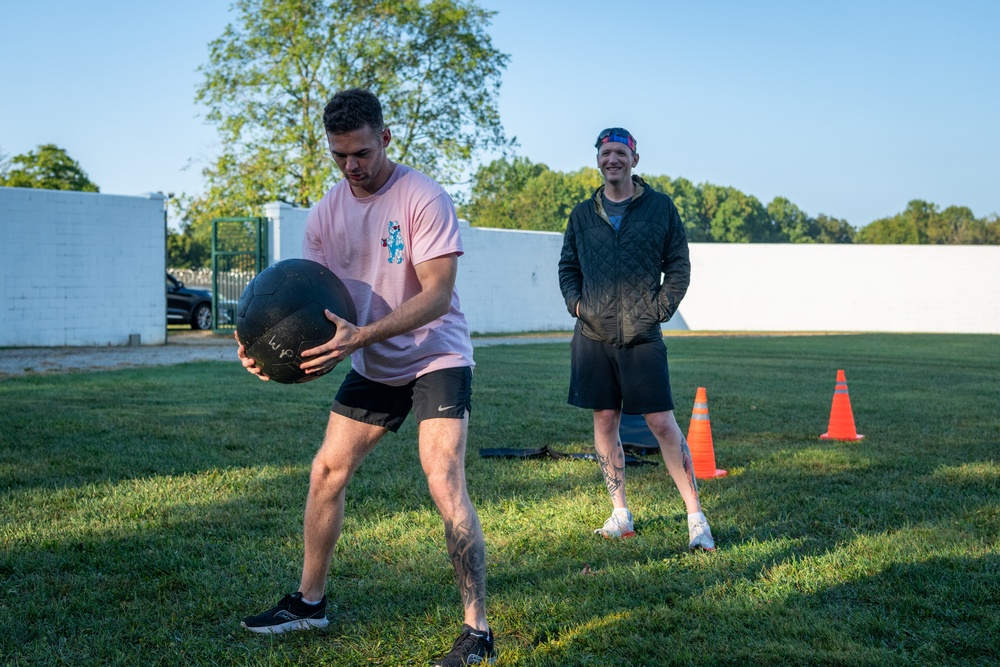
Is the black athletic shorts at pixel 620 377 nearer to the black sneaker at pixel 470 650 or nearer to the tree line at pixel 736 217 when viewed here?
the black sneaker at pixel 470 650

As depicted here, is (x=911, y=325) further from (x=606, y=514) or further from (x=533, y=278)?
(x=606, y=514)

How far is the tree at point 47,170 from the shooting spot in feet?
168

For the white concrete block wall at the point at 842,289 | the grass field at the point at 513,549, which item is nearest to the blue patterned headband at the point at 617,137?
the grass field at the point at 513,549

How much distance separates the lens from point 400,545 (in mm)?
4898

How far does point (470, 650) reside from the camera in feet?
11.0

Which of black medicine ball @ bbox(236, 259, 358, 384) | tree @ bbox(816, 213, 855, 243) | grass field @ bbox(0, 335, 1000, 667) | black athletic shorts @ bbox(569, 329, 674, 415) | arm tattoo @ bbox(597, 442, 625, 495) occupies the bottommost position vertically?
grass field @ bbox(0, 335, 1000, 667)

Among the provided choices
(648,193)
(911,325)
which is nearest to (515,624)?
(648,193)

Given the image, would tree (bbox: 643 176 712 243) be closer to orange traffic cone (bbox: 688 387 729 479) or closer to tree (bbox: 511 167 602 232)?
tree (bbox: 511 167 602 232)

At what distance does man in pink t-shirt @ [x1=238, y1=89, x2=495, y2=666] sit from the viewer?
3.39m

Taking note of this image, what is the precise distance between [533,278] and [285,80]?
10.4m

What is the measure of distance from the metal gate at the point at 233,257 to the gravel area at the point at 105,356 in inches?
69.0

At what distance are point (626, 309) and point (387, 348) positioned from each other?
1.88 metres

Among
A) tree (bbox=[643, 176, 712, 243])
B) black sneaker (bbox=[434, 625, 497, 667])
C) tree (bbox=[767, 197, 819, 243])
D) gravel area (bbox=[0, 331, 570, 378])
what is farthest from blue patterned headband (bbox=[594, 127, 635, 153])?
tree (bbox=[767, 197, 819, 243])

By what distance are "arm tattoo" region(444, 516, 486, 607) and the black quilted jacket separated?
1.98 meters
